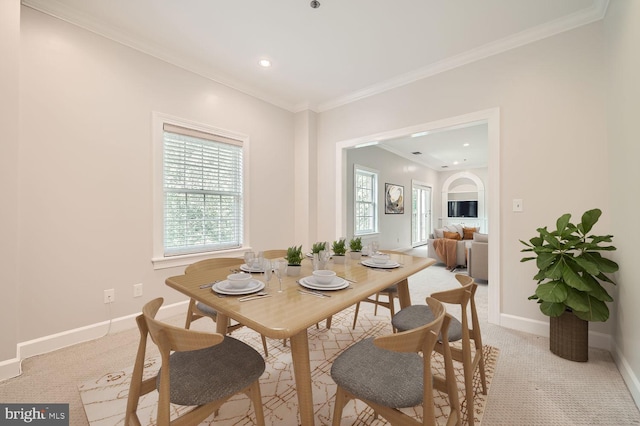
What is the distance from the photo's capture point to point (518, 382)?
1848 millimetres

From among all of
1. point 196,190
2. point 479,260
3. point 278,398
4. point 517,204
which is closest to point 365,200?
point 479,260

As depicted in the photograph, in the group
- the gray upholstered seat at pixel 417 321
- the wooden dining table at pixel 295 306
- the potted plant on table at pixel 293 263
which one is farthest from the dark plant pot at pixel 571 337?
the potted plant on table at pixel 293 263

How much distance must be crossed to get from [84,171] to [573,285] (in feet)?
13.0

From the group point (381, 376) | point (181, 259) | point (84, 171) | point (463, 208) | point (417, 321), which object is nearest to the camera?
point (381, 376)

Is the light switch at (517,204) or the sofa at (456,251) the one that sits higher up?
the light switch at (517,204)

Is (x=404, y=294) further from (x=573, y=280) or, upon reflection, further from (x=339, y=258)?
(x=573, y=280)

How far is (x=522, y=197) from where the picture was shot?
2.62 m

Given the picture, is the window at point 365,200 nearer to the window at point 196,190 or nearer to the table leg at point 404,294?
the window at point 196,190

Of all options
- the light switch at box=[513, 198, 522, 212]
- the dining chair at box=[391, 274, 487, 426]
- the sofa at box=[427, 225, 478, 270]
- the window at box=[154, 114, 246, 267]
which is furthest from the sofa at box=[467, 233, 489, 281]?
the window at box=[154, 114, 246, 267]

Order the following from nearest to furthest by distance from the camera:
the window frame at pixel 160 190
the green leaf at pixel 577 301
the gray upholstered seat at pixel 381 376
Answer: the gray upholstered seat at pixel 381 376, the green leaf at pixel 577 301, the window frame at pixel 160 190

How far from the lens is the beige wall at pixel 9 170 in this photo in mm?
1853

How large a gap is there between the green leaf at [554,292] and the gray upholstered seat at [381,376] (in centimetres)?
144

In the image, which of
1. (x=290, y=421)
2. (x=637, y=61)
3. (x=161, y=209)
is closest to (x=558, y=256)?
(x=637, y=61)

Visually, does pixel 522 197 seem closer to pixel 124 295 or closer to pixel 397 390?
pixel 397 390
